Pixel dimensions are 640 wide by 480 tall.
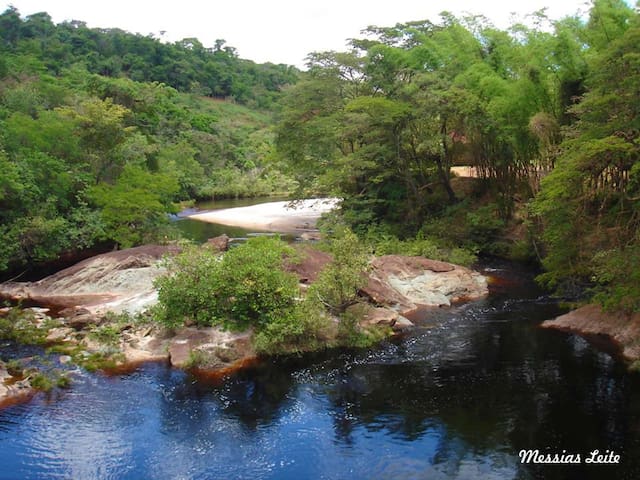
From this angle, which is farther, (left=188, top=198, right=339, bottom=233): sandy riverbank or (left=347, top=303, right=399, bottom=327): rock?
(left=188, top=198, right=339, bottom=233): sandy riverbank

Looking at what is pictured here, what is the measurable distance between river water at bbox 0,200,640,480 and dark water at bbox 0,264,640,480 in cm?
3

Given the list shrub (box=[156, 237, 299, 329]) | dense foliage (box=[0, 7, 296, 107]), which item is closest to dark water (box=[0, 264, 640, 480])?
shrub (box=[156, 237, 299, 329])

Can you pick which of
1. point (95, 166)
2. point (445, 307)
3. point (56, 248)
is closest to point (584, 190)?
point (445, 307)

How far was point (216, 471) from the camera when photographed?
31.1 ft

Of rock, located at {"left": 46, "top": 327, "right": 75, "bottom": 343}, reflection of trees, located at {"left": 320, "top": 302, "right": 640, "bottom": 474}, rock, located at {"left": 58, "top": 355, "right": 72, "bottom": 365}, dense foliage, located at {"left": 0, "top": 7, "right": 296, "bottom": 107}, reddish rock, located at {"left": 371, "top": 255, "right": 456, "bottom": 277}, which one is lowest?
reflection of trees, located at {"left": 320, "top": 302, "right": 640, "bottom": 474}

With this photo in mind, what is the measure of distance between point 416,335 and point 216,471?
841cm

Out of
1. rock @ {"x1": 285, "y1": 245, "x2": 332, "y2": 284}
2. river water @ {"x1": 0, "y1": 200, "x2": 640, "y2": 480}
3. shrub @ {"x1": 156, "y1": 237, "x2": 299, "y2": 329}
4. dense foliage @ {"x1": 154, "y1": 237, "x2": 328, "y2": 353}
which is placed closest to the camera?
river water @ {"x1": 0, "y1": 200, "x2": 640, "y2": 480}

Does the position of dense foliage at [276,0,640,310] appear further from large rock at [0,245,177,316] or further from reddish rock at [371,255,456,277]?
large rock at [0,245,177,316]

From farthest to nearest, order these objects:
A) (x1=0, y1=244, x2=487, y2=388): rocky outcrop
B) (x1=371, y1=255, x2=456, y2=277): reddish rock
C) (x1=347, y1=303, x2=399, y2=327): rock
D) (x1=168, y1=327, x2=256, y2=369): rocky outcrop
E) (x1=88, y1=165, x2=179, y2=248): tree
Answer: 1. (x1=88, y1=165, x2=179, y2=248): tree
2. (x1=371, y1=255, x2=456, y2=277): reddish rock
3. (x1=347, y1=303, x2=399, y2=327): rock
4. (x1=0, y1=244, x2=487, y2=388): rocky outcrop
5. (x1=168, y1=327, x2=256, y2=369): rocky outcrop

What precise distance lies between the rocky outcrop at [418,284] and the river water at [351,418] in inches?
149

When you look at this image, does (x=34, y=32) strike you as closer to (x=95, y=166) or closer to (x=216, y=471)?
(x=95, y=166)

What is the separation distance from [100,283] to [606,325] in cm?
1677

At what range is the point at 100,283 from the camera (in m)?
20.7

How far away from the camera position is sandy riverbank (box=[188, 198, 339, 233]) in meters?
38.9
